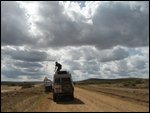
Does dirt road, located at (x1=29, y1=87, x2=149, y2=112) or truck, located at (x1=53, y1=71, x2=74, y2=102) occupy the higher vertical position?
truck, located at (x1=53, y1=71, x2=74, y2=102)

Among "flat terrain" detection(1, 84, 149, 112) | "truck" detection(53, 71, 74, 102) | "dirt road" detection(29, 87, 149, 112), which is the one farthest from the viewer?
"truck" detection(53, 71, 74, 102)

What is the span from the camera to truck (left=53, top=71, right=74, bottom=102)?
35719 millimetres

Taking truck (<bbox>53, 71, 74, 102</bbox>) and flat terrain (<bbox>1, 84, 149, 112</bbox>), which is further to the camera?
truck (<bbox>53, 71, 74, 102</bbox>)

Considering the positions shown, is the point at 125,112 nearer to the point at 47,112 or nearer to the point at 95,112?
the point at 95,112

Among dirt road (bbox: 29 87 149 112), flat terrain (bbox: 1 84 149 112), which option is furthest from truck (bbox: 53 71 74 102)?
dirt road (bbox: 29 87 149 112)

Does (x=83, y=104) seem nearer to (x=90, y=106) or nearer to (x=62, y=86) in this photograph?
(x=90, y=106)

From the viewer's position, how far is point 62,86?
3572cm

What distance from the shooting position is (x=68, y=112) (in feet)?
78.8

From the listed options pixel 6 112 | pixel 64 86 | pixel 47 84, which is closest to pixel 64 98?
pixel 64 86

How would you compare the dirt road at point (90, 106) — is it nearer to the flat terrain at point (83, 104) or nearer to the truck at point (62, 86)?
the flat terrain at point (83, 104)

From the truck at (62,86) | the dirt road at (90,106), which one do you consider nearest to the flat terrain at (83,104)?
the dirt road at (90,106)

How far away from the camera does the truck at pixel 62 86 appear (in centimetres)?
3572

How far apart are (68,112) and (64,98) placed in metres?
13.8

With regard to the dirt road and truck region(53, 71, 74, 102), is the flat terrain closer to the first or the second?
the dirt road
